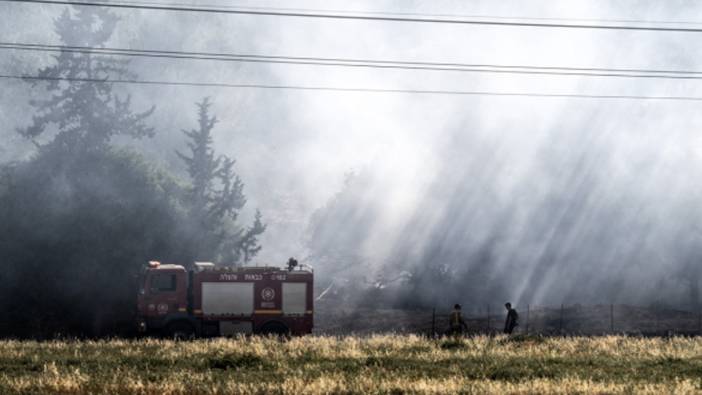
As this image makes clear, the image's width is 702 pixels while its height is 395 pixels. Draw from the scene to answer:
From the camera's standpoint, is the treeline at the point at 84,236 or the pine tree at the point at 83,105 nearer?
the treeline at the point at 84,236

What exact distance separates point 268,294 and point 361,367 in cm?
1455

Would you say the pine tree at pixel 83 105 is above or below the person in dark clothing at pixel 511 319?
above

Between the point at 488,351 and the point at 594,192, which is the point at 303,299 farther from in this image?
the point at 594,192

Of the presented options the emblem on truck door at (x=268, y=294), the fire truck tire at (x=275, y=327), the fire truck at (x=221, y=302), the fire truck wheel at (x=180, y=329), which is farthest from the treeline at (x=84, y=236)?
the fire truck tire at (x=275, y=327)

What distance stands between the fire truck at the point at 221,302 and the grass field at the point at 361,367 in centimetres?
445

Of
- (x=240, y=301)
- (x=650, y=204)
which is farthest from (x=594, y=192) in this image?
(x=240, y=301)

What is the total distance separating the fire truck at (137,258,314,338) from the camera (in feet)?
119

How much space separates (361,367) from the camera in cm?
2241

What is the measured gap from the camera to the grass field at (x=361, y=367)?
18.2 meters

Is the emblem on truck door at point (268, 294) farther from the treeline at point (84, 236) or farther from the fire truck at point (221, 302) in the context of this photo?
the treeline at point (84, 236)

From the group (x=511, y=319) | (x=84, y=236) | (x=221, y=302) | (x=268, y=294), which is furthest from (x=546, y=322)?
(x=84, y=236)

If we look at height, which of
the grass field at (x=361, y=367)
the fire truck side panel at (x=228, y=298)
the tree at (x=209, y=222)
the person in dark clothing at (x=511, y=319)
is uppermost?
the tree at (x=209, y=222)

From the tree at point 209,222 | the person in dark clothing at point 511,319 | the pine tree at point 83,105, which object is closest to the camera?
the person in dark clothing at point 511,319

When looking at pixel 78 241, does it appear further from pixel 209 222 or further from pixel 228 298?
pixel 228 298
